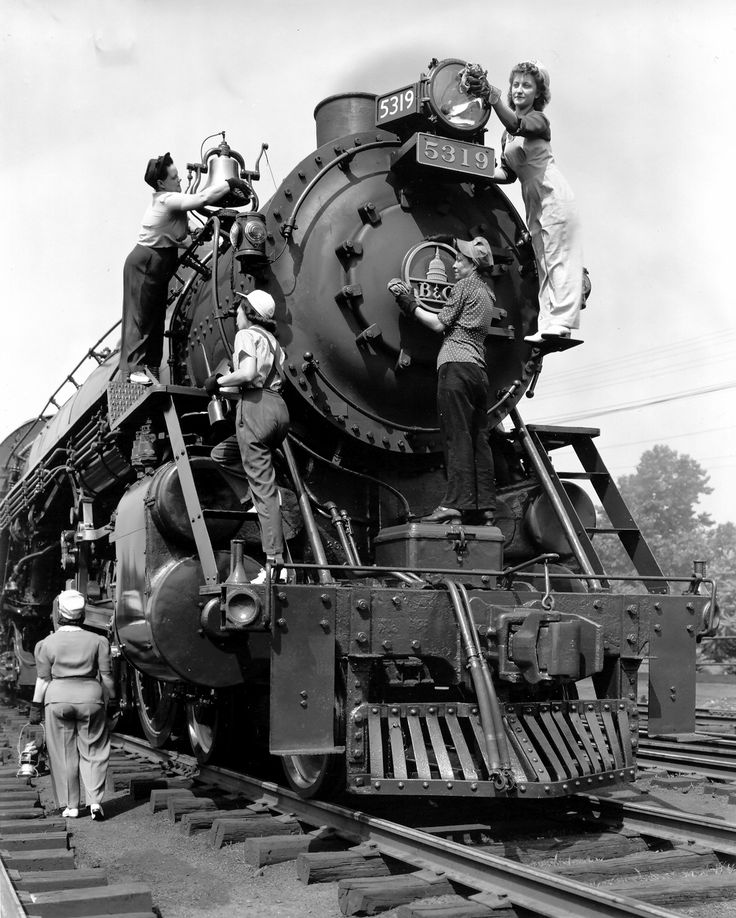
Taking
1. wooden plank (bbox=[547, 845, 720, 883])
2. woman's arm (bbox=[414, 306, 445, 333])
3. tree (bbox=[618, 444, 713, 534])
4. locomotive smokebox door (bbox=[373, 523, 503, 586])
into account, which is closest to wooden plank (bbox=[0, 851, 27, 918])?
wooden plank (bbox=[547, 845, 720, 883])

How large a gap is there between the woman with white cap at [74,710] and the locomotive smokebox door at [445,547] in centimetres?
183

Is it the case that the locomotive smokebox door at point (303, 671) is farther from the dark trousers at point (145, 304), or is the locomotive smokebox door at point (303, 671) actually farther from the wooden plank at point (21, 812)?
the dark trousers at point (145, 304)

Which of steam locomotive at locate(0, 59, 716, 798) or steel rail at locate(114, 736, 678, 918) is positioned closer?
steel rail at locate(114, 736, 678, 918)

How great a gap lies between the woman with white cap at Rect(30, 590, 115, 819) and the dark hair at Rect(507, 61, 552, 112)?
3.85 meters

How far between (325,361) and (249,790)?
2.33m

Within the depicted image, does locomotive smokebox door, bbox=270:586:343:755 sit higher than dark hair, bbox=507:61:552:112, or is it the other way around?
dark hair, bbox=507:61:552:112

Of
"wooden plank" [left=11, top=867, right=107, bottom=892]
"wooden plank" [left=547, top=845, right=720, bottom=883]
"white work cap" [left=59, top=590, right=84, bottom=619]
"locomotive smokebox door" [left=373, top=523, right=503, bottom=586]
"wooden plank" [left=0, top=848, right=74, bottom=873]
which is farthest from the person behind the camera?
"white work cap" [left=59, top=590, right=84, bottom=619]

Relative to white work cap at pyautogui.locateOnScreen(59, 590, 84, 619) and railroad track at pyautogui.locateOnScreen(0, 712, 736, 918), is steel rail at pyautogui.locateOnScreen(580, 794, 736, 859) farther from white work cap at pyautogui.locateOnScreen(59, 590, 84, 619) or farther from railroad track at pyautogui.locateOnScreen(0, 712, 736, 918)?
white work cap at pyautogui.locateOnScreen(59, 590, 84, 619)

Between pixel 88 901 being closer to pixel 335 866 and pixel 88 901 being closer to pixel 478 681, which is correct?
pixel 335 866

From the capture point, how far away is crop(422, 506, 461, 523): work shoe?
5.30 metres

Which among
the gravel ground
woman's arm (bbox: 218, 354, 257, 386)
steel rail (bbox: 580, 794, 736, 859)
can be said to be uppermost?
woman's arm (bbox: 218, 354, 257, 386)

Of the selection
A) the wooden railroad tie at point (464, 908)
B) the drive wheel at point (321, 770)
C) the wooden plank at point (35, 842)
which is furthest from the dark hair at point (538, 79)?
the wooden plank at point (35, 842)

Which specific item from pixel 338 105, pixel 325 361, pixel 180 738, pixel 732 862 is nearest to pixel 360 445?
pixel 325 361

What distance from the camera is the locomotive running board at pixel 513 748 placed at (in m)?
4.23
